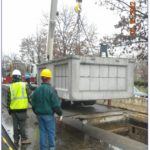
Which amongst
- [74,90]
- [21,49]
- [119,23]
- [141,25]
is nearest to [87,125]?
[74,90]

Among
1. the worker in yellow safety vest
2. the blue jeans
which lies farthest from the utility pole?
the blue jeans

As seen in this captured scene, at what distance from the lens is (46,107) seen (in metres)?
5.73

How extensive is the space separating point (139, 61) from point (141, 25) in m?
2.09

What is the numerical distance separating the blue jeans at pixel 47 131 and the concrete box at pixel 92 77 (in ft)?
4.79

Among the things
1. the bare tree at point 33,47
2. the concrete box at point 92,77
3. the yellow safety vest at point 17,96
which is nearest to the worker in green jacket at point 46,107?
the yellow safety vest at point 17,96

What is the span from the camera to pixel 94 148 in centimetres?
657

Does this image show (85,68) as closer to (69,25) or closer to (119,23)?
(119,23)

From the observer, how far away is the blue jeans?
228 inches

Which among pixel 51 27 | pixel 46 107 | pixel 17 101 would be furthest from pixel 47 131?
pixel 51 27

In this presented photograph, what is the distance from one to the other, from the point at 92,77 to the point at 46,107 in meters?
2.11

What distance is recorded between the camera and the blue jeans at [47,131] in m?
5.79

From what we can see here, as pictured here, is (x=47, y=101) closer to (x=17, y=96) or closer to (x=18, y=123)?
(x=17, y=96)

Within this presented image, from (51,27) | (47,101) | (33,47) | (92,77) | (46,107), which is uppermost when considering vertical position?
(33,47)

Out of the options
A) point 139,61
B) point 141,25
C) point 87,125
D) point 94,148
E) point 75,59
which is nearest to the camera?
point 94,148
